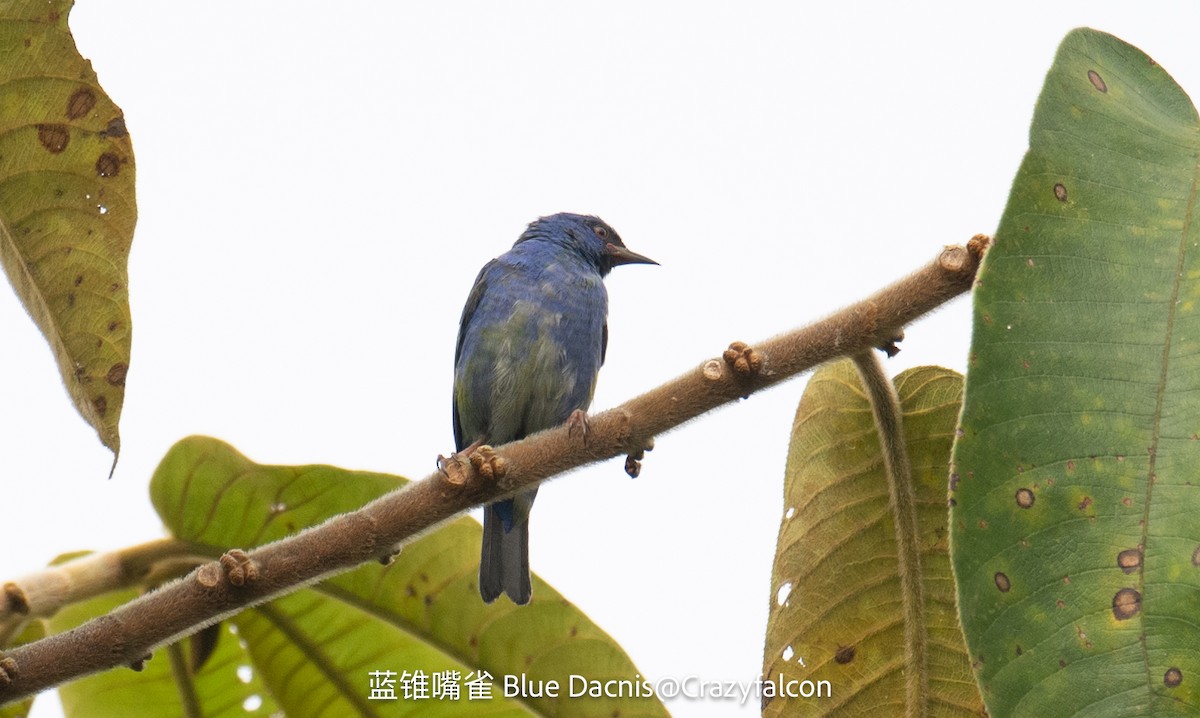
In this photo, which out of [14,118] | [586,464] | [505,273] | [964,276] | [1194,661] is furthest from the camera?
[505,273]

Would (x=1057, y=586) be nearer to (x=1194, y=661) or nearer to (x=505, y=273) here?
(x=1194, y=661)

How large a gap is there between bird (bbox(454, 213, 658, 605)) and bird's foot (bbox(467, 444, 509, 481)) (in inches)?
103

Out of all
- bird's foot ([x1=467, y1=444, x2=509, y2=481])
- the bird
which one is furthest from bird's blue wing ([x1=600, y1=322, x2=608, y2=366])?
bird's foot ([x1=467, y1=444, x2=509, y2=481])

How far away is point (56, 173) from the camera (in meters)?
2.33

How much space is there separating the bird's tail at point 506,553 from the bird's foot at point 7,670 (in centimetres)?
140

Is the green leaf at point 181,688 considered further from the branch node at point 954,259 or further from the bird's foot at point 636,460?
the branch node at point 954,259

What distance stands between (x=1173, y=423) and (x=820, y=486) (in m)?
1.00

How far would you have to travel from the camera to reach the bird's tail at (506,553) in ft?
11.5

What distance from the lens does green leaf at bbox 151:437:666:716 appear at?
9.07ft

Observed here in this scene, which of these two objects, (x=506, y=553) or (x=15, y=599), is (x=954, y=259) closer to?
(x=15, y=599)

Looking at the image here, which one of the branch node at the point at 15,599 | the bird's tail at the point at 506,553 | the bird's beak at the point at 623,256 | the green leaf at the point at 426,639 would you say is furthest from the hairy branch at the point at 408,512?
the bird's beak at the point at 623,256

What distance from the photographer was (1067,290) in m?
1.52

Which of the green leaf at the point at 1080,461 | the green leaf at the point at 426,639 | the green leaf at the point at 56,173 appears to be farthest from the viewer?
the green leaf at the point at 426,639

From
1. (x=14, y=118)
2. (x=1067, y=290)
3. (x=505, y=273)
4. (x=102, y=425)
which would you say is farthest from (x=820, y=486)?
(x=505, y=273)
